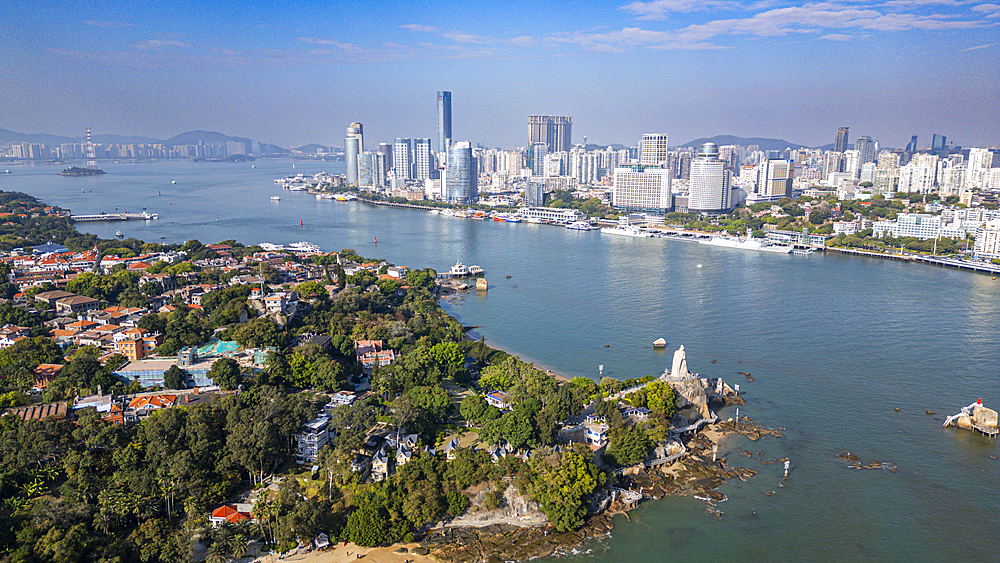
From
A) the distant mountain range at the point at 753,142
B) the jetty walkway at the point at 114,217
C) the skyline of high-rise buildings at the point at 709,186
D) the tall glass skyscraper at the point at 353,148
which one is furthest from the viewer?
the distant mountain range at the point at 753,142

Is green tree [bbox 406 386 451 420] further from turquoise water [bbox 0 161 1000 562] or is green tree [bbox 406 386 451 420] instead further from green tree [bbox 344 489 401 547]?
turquoise water [bbox 0 161 1000 562]

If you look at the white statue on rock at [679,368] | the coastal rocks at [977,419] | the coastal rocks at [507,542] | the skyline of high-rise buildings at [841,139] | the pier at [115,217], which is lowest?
the coastal rocks at [507,542]

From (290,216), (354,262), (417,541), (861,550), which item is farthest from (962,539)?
(290,216)

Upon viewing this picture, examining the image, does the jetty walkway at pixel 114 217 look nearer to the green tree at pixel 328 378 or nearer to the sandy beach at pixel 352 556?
the green tree at pixel 328 378

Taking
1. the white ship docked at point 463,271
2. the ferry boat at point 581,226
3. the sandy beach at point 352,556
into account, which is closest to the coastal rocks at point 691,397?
the sandy beach at point 352,556

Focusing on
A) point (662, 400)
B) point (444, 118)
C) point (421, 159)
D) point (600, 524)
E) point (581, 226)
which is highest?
point (444, 118)

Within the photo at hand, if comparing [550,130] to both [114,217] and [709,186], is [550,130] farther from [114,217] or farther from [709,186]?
[114,217]

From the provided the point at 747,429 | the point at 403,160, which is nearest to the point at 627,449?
the point at 747,429
